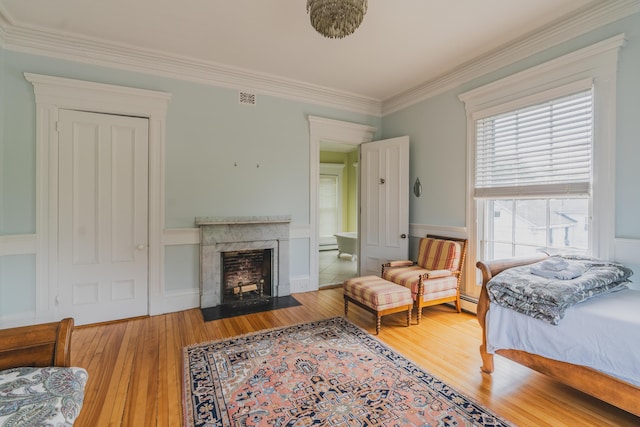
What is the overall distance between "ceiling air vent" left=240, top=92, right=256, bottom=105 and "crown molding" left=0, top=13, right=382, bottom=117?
72 millimetres

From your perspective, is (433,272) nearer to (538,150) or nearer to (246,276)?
(538,150)

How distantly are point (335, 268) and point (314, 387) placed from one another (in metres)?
3.96

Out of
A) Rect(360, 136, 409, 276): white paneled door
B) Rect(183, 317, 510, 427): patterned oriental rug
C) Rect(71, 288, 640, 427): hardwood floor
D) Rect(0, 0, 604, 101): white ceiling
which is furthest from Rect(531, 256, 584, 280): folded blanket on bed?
Rect(0, 0, 604, 101): white ceiling

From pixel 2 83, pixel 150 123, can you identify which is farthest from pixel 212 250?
pixel 2 83

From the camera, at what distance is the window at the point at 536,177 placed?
2.63m

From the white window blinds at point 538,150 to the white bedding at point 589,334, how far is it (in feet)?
3.60

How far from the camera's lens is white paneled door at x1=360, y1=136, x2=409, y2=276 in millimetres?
4203

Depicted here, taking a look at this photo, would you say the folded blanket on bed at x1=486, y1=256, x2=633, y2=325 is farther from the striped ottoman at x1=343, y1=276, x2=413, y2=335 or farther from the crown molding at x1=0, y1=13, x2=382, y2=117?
the crown molding at x1=0, y1=13, x2=382, y2=117

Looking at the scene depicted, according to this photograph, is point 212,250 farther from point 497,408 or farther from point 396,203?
point 497,408

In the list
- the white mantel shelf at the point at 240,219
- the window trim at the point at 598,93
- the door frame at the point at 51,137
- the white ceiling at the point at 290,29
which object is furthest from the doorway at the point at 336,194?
the door frame at the point at 51,137

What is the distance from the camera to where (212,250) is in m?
3.65

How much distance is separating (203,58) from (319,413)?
3717 mm

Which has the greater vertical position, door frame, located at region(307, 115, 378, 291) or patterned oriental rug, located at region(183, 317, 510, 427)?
door frame, located at region(307, 115, 378, 291)

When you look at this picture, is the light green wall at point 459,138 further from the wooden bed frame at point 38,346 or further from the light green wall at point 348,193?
the wooden bed frame at point 38,346
